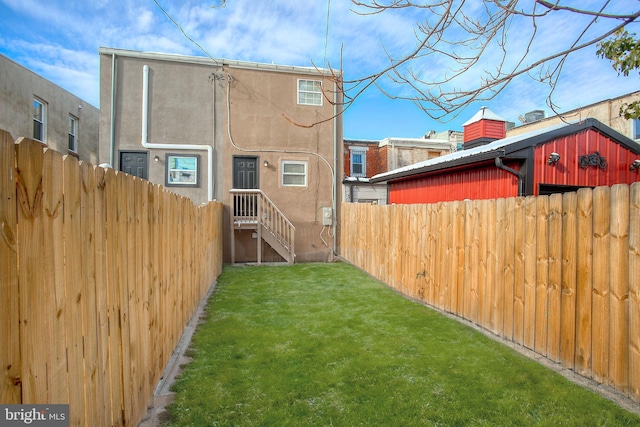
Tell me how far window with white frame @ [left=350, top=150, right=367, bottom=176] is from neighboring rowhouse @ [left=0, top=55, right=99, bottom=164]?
12.8 metres

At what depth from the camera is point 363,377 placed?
10.6 ft

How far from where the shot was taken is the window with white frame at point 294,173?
38.5 ft

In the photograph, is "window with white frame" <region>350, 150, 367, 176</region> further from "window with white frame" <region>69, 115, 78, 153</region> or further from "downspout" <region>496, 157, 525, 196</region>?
"window with white frame" <region>69, 115, 78, 153</region>

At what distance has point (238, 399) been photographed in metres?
2.84

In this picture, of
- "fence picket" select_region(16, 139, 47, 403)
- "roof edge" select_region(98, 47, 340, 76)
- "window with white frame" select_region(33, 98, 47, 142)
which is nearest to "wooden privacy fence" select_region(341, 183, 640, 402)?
"fence picket" select_region(16, 139, 47, 403)

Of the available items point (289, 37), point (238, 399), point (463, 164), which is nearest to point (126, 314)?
point (238, 399)

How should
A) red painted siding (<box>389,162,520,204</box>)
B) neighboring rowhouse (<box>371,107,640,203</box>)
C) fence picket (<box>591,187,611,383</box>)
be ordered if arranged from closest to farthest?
fence picket (<box>591,187,611,383</box>)
neighboring rowhouse (<box>371,107,640,203</box>)
red painted siding (<box>389,162,520,204</box>)

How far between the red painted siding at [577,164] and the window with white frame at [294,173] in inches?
262

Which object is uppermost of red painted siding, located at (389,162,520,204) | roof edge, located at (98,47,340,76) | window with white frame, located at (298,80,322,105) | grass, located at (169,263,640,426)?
roof edge, located at (98,47,340,76)

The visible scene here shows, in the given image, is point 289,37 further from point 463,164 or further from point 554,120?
point 554,120

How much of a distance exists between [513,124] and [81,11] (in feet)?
77.6

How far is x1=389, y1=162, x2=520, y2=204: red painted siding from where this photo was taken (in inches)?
304

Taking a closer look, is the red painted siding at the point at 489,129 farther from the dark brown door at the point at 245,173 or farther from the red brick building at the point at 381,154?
the dark brown door at the point at 245,173

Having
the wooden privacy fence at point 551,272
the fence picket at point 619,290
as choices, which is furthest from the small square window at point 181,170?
the fence picket at point 619,290
